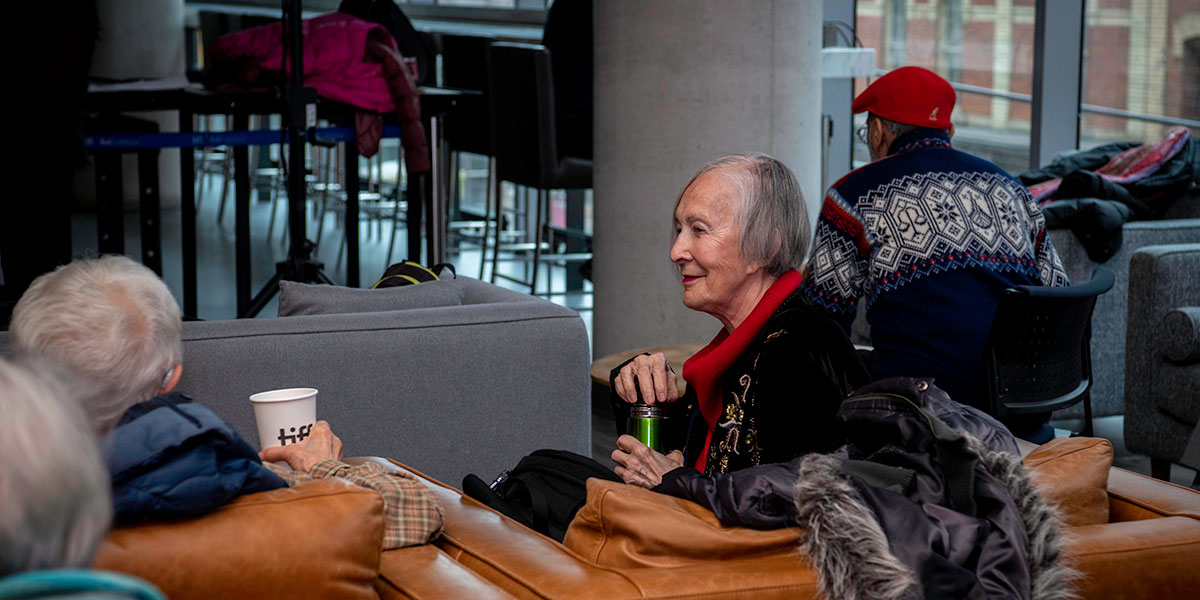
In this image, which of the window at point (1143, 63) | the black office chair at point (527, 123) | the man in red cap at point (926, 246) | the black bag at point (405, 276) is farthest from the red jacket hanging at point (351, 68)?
the window at point (1143, 63)

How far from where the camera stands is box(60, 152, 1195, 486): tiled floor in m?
4.63

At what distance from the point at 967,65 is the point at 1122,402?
401 cm

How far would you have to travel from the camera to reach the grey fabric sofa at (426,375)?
2.72 m

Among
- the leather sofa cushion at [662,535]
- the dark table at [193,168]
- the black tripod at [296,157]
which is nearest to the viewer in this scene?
the leather sofa cushion at [662,535]

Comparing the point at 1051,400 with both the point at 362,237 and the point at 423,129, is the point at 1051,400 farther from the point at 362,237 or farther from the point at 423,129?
the point at 362,237

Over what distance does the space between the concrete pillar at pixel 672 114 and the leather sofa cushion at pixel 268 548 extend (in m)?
2.73

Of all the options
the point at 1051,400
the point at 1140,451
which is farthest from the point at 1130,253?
the point at 1051,400

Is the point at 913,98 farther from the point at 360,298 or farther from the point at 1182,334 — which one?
the point at 360,298

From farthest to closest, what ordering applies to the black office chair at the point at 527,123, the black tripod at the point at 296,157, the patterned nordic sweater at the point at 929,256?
the black office chair at the point at 527,123 → the black tripod at the point at 296,157 → the patterned nordic sweater at the point at 929,256

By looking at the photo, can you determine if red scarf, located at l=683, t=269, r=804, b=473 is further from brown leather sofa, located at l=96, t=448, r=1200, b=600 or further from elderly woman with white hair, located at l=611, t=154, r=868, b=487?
brown leather sofa, located at l=96, t=448, r=1200, b=600

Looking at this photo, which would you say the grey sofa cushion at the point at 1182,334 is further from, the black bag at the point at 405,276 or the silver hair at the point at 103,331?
the silver hair at the point at 103,331

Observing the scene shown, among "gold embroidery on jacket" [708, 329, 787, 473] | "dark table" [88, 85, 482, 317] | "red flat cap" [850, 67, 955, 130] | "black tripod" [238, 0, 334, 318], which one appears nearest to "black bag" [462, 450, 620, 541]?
"gold embroidery on jacket" [708, 329, 787, 473]

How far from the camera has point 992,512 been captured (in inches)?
61.2

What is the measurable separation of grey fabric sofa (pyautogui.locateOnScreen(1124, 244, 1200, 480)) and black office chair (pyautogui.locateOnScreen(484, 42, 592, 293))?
2.47 meters
